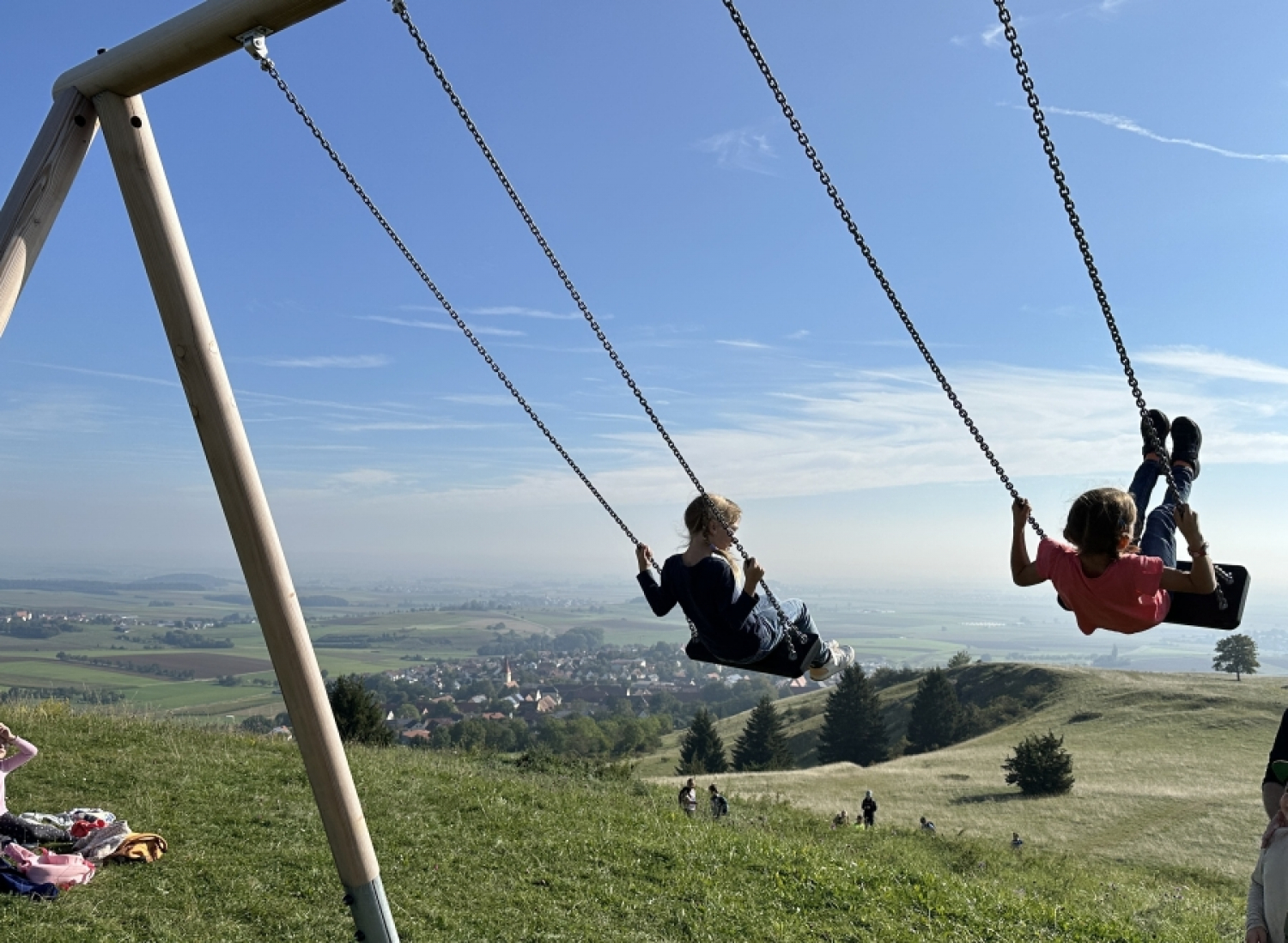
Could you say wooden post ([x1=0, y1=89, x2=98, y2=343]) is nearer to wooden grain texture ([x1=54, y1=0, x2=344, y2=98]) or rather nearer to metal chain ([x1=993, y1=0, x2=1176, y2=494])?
wooden grain texture ([x1=54, y1=0, x2=344, y2=98])

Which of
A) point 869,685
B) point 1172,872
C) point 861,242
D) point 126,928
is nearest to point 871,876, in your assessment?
point 126,928

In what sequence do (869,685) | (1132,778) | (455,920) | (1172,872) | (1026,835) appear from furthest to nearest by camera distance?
1. (869,685)
2. (1132,778)
3. (1026,835)
4. (1172,872)
5. (455,920)

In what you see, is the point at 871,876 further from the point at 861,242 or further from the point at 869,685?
the point at 869,685

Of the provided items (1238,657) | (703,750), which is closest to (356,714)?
(703,750)

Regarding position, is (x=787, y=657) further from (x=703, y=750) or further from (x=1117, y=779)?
(x=703, y=750)

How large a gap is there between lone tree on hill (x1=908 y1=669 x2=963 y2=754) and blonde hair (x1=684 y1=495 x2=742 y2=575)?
57012 millimetres

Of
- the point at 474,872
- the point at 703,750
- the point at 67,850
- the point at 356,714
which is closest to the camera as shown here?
the point at 67,850

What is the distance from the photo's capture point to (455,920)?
712 centimetres

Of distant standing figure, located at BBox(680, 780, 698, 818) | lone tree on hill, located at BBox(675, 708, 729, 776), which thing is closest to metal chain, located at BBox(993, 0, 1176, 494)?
distant standing figure, located at BBox(680, 780, 698, 818)

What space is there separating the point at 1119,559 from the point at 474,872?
6.46 metres

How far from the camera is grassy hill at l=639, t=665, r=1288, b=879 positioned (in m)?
27.1

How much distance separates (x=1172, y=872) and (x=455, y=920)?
897 inches

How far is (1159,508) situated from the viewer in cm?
459

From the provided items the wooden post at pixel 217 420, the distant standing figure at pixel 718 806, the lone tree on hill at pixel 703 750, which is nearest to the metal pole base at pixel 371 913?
the wooden post at pixel 217 420
